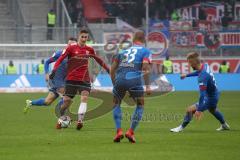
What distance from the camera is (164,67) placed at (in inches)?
1492

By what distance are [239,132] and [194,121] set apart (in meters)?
3.54

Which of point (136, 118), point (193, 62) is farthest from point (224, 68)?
point (136, 118)

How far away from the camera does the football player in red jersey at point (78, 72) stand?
1711cm

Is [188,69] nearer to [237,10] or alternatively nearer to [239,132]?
[237,10]

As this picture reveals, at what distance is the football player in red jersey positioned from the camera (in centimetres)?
1711

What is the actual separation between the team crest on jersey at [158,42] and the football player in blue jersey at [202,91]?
22.9 m

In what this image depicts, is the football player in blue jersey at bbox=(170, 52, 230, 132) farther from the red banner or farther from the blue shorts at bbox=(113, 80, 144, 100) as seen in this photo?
the red banner

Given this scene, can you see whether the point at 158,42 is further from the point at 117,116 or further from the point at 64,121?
the point at 117,116

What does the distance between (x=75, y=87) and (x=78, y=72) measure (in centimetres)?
36

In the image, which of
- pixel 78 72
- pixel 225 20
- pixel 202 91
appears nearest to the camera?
pixel 202 91

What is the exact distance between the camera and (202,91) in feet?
51.9

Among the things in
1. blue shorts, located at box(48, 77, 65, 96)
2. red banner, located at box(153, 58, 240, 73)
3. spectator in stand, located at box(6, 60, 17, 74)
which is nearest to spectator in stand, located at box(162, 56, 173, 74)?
red banner, located at box(153, 58, 240, 73)

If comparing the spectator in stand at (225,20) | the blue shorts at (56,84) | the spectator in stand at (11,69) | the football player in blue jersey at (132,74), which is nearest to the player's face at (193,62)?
the football player in blue jersey at (132,74)

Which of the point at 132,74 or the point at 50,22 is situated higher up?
the point at 50,22
